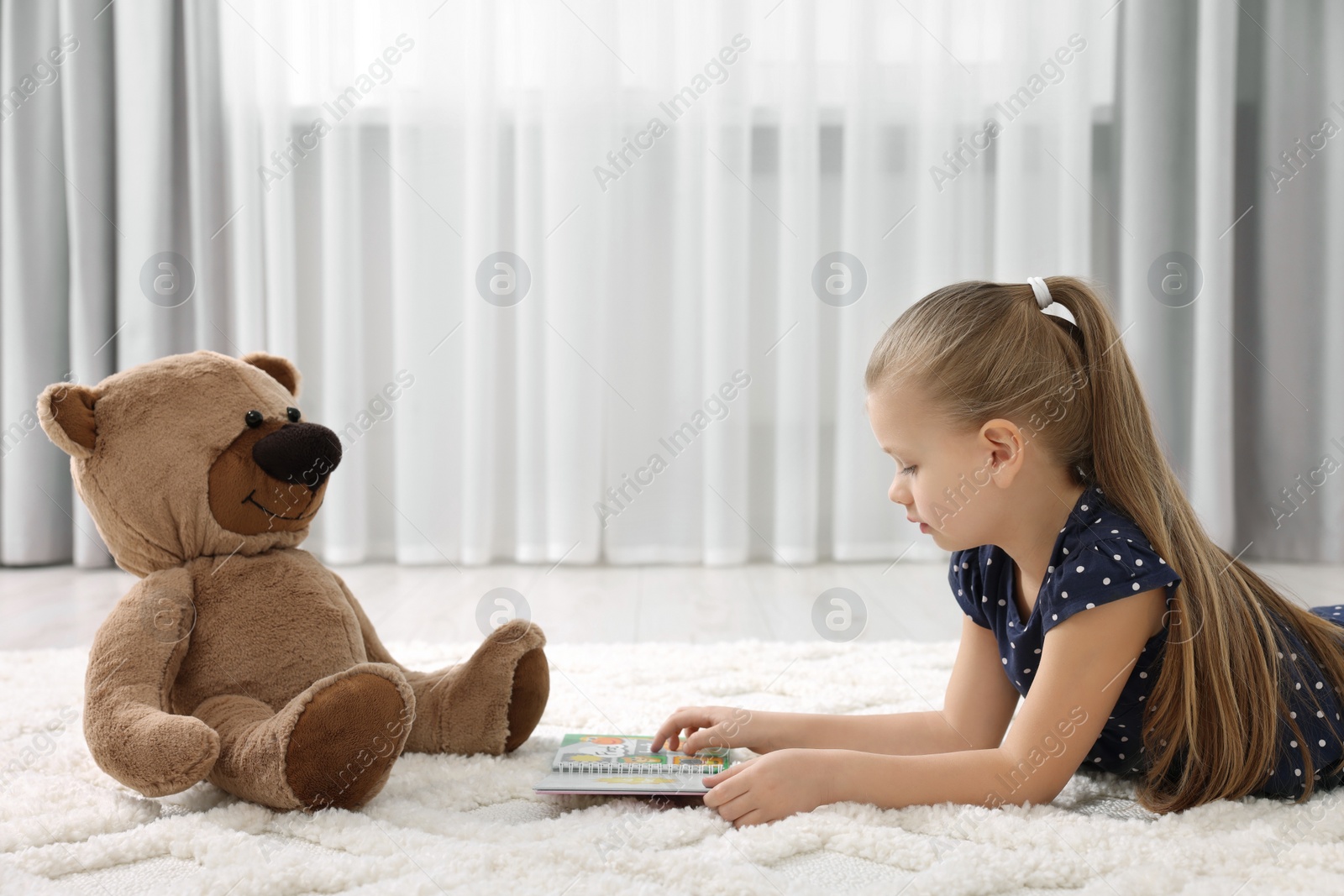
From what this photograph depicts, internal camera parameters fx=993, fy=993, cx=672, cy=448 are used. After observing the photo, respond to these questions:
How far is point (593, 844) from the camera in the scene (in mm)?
697

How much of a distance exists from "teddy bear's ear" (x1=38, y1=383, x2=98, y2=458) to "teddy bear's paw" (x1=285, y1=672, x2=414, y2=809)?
311 mm

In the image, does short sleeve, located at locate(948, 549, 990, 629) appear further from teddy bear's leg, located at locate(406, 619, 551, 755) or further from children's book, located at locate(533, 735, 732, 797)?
teddy bear's leg, located at locate(406, 619, 551, 755)

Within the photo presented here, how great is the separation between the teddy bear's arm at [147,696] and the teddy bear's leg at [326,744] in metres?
0.03

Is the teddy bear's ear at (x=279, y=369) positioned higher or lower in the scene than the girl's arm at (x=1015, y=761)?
higher

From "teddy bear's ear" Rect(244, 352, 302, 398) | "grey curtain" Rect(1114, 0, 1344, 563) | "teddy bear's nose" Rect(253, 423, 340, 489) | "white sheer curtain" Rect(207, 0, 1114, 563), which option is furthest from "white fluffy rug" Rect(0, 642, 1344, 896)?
"grey curtain" Rect(1114, 0, 1344, 563)

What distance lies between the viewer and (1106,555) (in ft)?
2.40

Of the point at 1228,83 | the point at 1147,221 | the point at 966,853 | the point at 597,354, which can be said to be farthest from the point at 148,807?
the point at 1228,83

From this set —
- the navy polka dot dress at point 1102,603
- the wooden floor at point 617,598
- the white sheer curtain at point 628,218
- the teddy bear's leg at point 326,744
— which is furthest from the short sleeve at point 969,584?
the white sheer curtain at point 628,218

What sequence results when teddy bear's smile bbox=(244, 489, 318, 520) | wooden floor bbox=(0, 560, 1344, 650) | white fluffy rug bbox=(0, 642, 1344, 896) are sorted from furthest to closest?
wooden floor bbox=(0, 560, 1344, 650)
teddy bear's smile bbox=(244, 489, 318, 520)
white fluffy rug bbox=(0, 642, 1344, 896)

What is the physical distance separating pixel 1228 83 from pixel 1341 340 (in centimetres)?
60

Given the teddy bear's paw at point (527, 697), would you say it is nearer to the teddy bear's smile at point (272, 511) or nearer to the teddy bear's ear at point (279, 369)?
the teddy bear's smile at point (272, 511)

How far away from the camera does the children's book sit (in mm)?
785

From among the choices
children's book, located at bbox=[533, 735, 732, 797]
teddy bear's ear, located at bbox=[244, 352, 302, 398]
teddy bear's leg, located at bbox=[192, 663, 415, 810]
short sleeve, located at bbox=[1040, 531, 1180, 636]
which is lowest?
children's book, located at bbox=[533, 735, 732, 797]

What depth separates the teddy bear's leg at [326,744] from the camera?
72 centimetres
